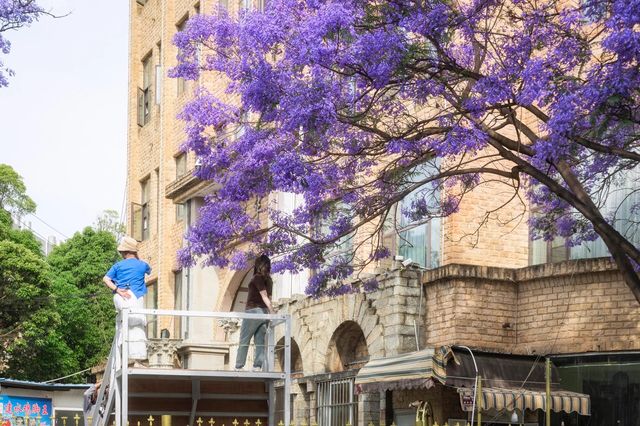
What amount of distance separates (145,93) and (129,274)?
96.4 ft

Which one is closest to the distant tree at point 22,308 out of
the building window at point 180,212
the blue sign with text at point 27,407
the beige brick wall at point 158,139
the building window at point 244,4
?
the beige brick wall at point 158,139

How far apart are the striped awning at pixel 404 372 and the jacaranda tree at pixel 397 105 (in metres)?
1.72

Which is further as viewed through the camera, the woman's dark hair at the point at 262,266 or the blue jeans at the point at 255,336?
the woman's dark hair at the point at 262,266

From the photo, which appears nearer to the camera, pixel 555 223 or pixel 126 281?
pixel 126 281

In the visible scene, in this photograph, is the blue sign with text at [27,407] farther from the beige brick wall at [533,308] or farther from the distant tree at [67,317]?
the beige brick wall at [533,308]

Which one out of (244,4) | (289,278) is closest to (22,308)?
(244,4)

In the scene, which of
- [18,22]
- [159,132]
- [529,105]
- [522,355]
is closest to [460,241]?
[522,355]

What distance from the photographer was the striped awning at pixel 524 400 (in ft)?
65.6

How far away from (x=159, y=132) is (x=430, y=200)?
18.9 meters

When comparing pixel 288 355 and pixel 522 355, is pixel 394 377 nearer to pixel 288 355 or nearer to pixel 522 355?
pixel 522 355

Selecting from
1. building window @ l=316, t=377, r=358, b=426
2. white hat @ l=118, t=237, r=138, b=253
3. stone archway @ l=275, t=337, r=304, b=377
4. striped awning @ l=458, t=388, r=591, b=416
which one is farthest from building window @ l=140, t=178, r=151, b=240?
white hat @ l=118, t=237, r=138, b=253

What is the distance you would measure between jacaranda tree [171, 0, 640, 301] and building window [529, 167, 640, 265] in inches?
5.6

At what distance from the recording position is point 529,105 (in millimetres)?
16328

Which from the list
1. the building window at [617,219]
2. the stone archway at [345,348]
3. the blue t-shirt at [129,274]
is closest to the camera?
the blue t-shirt at [129,274]
